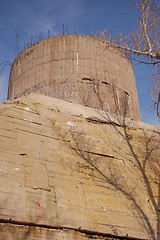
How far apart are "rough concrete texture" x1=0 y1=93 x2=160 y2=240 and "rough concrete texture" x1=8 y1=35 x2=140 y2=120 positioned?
4.12ft

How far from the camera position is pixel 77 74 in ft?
24.8

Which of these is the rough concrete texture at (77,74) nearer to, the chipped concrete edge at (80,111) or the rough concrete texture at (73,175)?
the chipped concrete edge at (80,111)

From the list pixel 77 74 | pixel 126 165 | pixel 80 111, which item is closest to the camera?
pixel 126 165

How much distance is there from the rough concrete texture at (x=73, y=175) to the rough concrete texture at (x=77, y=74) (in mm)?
1255

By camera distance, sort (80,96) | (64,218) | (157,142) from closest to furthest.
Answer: (64,218)
(157,142)
(80,96)

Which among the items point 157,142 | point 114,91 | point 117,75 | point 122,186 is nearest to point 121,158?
point 122,186

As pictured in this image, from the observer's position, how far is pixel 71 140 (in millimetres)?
5258

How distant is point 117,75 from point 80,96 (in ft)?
4.36

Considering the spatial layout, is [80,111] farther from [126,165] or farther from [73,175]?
[73,175]

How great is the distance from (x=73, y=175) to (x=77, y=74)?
3476 mm

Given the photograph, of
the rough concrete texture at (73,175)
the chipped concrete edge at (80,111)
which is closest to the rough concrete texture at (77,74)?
the chipped concrete edge at (80,111)

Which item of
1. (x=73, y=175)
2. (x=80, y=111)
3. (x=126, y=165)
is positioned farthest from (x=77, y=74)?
(x=73, y=175)

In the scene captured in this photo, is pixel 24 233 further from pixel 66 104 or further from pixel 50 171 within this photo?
pixel 66 104

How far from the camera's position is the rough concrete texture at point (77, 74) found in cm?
744
